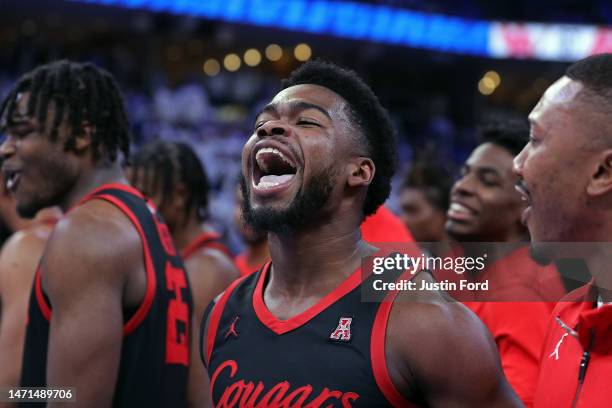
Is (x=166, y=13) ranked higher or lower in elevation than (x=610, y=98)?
higher

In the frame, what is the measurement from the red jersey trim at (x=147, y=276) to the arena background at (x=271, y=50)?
6368 mm

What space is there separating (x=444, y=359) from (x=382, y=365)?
15cm

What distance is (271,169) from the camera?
7.64 ft

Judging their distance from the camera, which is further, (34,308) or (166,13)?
(166,13)

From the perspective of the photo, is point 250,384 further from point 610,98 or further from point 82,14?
point 82,14

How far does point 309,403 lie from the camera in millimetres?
1968

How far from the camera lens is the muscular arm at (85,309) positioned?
253cm

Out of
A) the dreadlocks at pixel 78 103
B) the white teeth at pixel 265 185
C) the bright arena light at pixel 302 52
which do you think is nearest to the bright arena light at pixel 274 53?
the bright arena light at pixel 302 52

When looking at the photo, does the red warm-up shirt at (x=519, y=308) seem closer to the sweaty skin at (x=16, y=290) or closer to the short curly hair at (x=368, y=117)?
the short curly hair at (x=368, y=117)

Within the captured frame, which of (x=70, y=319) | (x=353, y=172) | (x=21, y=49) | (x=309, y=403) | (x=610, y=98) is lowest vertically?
(x=309, y=403)

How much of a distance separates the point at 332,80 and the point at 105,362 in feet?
3.83

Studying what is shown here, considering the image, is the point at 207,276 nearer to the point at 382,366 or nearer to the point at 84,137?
the point at 84,137

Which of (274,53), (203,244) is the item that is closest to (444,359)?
(203,244)

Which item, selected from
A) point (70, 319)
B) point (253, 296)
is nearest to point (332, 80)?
point (253, 296)
